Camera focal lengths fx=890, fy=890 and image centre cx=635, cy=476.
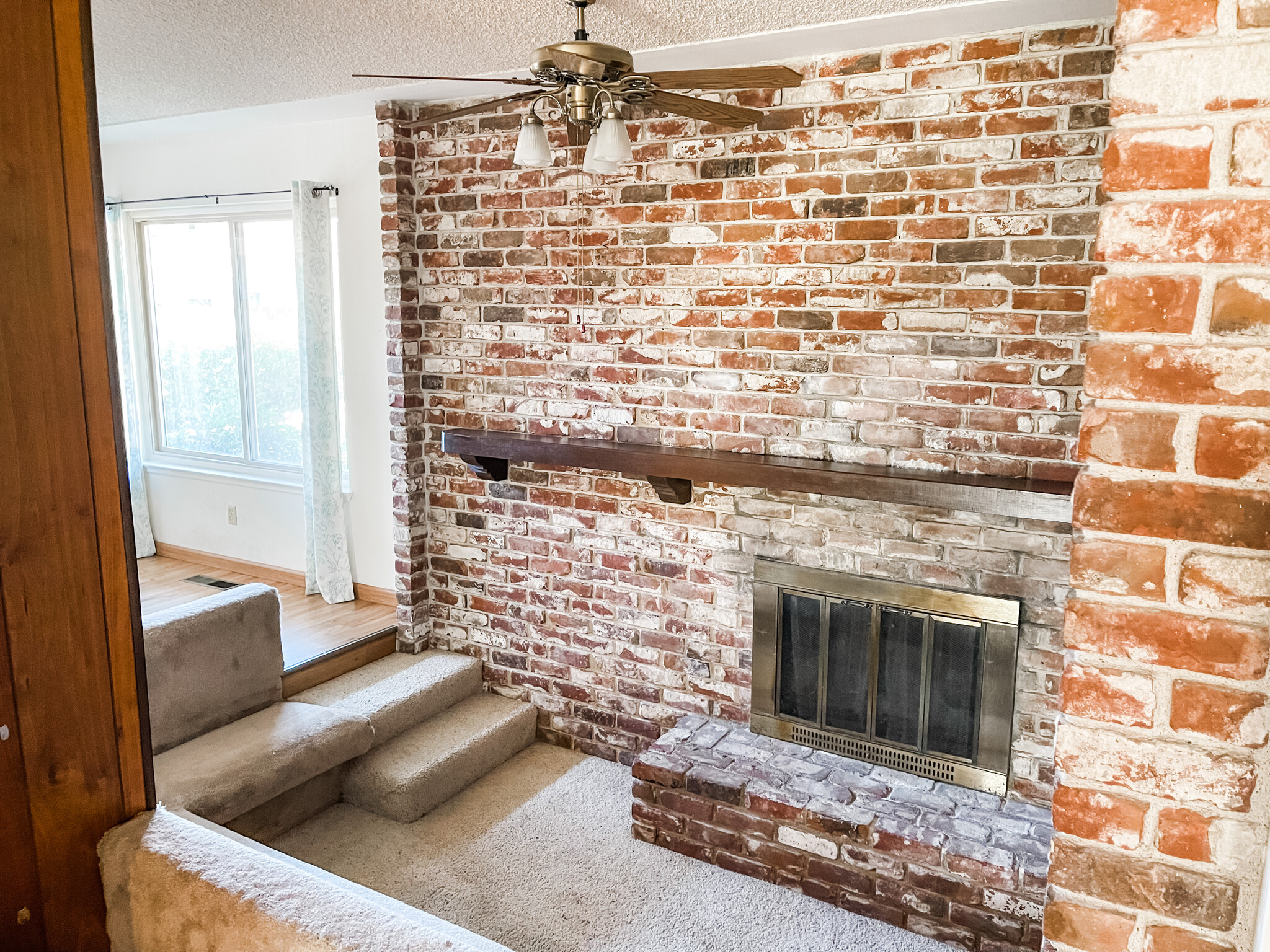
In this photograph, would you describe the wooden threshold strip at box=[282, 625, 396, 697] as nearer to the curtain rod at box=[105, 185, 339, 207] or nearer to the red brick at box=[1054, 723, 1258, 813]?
the curtain rod at box=[105, 185, 339, 207]

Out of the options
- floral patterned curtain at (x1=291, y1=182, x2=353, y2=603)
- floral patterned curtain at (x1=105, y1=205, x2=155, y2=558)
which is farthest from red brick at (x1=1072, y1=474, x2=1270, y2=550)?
floral patterned curtain at (x1=105, y1=205, x2=155, y2=558)

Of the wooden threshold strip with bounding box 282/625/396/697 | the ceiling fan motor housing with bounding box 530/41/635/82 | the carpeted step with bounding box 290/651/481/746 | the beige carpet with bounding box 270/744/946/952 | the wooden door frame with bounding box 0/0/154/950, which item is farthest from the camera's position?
the wooden threshold strip with bounding box 282/625/396/697

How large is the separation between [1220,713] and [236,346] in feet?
16.3

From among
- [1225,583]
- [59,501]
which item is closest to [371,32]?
[59,501]

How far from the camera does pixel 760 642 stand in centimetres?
309

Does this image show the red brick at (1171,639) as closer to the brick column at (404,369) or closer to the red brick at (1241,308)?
the red brick at (1241,308)

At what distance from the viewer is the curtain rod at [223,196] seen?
405 cm

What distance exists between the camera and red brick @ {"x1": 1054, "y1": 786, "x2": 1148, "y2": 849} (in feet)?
2.48

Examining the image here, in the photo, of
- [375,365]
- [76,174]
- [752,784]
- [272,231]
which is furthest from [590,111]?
[272,231]

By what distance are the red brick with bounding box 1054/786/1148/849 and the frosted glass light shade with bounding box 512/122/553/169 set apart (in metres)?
1.89

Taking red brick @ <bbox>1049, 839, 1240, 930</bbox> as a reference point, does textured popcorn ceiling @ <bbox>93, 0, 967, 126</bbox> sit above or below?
above

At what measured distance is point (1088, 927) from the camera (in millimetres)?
782

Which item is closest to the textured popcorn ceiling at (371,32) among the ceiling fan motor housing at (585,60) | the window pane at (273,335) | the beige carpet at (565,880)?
the ceiling fan motor housing at (585,60)

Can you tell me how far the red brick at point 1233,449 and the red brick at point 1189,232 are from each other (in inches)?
4.8
